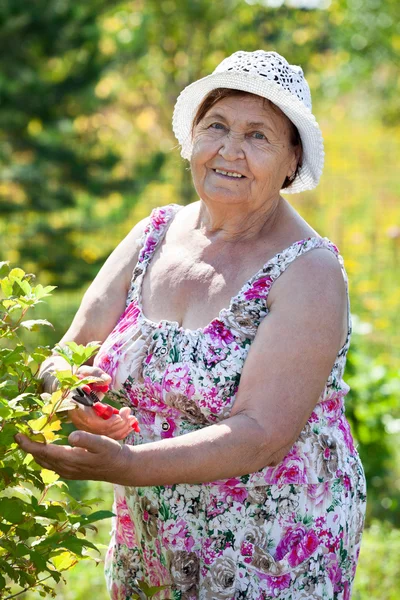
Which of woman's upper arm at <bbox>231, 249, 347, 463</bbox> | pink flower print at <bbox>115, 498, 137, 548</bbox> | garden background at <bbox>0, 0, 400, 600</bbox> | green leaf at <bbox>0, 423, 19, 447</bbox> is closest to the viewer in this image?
green leaf at <bbox>0, 423, 19, 447</bbox>

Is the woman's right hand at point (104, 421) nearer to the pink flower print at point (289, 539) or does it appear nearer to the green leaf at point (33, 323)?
the green leaf at point (33, 323)

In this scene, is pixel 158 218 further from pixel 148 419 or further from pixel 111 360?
pixel 148 419

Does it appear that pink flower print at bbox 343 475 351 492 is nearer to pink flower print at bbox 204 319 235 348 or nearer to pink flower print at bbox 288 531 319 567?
pink flower print at bbox 288 531 319 567

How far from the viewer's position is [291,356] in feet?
6.39

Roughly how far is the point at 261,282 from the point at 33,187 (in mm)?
5233

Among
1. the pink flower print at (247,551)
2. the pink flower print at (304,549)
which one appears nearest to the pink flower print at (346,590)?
the pink flower print at (304,549)

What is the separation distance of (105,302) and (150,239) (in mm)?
209

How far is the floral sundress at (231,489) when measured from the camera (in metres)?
2.06

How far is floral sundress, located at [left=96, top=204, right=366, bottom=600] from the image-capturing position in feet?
6.77

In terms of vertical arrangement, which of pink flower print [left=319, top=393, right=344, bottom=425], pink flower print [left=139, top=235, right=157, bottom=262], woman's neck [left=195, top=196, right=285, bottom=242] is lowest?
pink flower print [left=319, top=393, right=344, bottom=425]

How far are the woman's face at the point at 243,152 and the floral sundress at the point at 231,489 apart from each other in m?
0.18

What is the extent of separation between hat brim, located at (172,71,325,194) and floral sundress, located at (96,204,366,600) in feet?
0.84

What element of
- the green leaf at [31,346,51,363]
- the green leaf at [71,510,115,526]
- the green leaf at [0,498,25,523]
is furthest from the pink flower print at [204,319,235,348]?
the green leaf at [0,498,25,523]

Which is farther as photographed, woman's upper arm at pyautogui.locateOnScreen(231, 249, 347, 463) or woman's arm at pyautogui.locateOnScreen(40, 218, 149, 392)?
woman's arm at pyautogui.locateOnScreen(40, 218, 149, 392)
